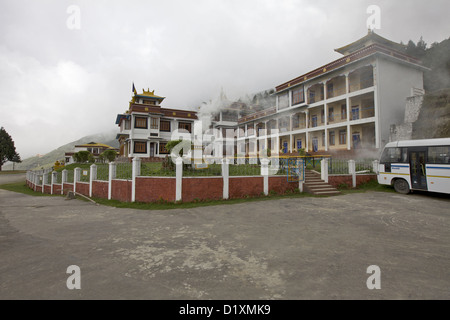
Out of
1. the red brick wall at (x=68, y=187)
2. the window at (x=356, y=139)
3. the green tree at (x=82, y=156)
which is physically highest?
the window at (x=356, y=139)

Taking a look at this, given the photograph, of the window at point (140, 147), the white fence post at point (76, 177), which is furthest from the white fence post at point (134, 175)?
the window at point (140, 147)

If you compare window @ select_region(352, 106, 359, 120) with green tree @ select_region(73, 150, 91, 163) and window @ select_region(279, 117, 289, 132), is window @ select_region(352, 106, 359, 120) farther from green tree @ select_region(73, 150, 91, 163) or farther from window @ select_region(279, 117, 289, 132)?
green tree @ select_region(73, 150, 91, 163)

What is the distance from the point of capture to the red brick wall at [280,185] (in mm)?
11055

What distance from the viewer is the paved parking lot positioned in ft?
9.23

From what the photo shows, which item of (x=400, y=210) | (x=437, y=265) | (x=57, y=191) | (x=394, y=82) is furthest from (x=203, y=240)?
(x=394, y=82)

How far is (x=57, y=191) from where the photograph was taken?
16750 mm

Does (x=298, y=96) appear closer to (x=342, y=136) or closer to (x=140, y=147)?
(x=342, y=136)

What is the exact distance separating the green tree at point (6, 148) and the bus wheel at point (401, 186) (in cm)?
6604

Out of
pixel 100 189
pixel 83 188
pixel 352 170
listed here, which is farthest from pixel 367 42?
pixel 83 188

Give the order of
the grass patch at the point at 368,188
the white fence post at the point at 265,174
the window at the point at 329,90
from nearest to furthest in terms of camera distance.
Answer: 1. the white fence post at the point at 265,174
2. the grass patch at the point at 368,188
3. the window at the point at 329,90

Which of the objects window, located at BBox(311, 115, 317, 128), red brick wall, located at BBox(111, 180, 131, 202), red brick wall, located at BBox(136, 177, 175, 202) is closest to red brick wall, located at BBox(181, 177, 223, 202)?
red brick wall, located at BBox(136, 177, 175, 202)

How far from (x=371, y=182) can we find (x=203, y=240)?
13.2m

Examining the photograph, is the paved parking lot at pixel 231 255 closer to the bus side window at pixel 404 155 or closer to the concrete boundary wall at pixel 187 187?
the concrete boundary wall at pixel 187 187

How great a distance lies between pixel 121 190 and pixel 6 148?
55.3 m
